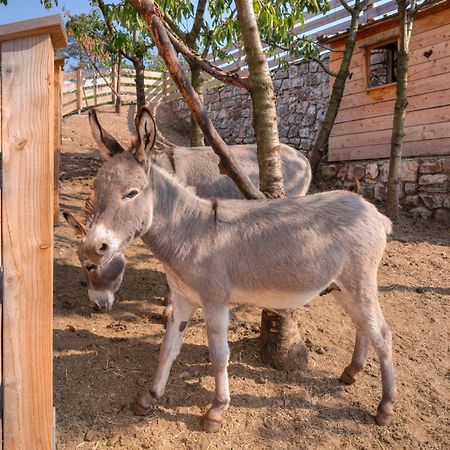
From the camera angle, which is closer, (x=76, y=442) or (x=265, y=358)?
(x=76, y=442)

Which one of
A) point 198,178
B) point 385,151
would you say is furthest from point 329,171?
point 198,178

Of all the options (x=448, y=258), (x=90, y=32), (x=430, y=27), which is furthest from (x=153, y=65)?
(x=448, y=258)

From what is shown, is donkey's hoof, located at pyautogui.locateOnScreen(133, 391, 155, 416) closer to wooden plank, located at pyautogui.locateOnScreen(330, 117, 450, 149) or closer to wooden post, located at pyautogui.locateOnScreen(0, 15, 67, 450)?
wooden post, located at pyautogui.locateOnScreen(0, 15, 67, 450)

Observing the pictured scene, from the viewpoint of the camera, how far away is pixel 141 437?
9.26ft

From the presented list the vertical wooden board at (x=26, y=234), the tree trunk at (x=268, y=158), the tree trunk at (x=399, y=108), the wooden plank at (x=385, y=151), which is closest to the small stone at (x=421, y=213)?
the tree trunk at (x=399, y=108)

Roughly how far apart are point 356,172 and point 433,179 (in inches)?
74.8

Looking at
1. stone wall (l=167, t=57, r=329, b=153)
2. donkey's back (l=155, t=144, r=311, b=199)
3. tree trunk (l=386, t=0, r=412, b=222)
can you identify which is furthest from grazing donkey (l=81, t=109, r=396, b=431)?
stone wall (l=167, t=57, r=329, b=153)

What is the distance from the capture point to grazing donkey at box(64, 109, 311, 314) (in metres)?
4.16

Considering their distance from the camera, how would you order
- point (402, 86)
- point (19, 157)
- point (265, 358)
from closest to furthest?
1. point (19, 157)
2. point (265, 358)
3. point (402, 86)

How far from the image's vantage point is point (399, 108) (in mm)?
7484

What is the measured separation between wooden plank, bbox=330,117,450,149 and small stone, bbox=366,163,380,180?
0.63 meters

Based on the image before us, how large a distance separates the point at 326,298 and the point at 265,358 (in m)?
1.56

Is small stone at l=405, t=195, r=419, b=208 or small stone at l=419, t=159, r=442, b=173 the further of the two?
small stone at l=405, t=195, r=419, b=208

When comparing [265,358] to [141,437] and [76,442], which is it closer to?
[141,437]
